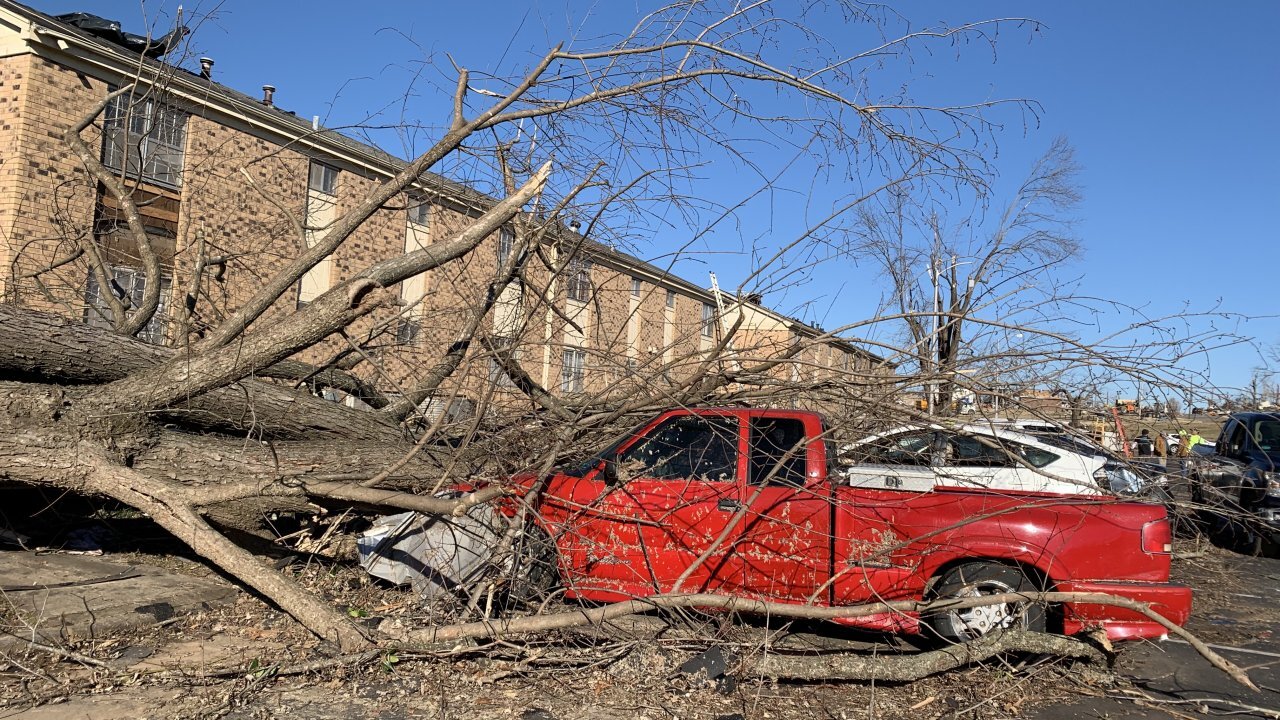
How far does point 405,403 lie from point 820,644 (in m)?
4.26

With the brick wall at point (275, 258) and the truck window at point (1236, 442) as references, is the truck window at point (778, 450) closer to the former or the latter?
the brick wall at point (275, 258)

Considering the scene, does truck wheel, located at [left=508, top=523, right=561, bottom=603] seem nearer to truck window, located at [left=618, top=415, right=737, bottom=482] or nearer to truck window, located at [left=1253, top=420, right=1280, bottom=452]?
truck window, located at [left=618, top=415, right=737, bottom=482]

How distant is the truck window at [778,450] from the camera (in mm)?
5836

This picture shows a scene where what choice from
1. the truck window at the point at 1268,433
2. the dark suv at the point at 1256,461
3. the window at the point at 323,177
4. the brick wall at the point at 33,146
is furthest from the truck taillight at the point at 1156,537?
the window at the point at 323,177

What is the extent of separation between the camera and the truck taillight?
546cm

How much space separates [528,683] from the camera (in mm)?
4824

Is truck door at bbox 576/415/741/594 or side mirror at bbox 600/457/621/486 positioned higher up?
side mirror at bbox 600/457/621/486

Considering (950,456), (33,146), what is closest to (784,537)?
(950,456)

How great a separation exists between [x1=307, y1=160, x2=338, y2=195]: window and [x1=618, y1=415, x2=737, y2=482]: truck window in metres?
14.1

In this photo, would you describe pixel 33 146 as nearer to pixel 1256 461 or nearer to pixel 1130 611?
pixel 1130 611

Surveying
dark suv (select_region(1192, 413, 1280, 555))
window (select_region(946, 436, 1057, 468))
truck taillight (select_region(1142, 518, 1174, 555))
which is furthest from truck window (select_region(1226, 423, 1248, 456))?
truck taillight (select_region(1142, 518, 1174, 555))

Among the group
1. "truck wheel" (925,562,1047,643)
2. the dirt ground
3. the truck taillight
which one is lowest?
the dirt ground

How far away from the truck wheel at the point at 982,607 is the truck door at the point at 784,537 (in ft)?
2.36

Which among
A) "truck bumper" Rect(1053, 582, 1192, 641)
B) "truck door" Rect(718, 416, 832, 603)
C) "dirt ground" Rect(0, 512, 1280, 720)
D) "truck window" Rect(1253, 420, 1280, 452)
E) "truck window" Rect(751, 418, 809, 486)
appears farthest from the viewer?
"truck window" Rect(1253, 420, 1280, 452)
